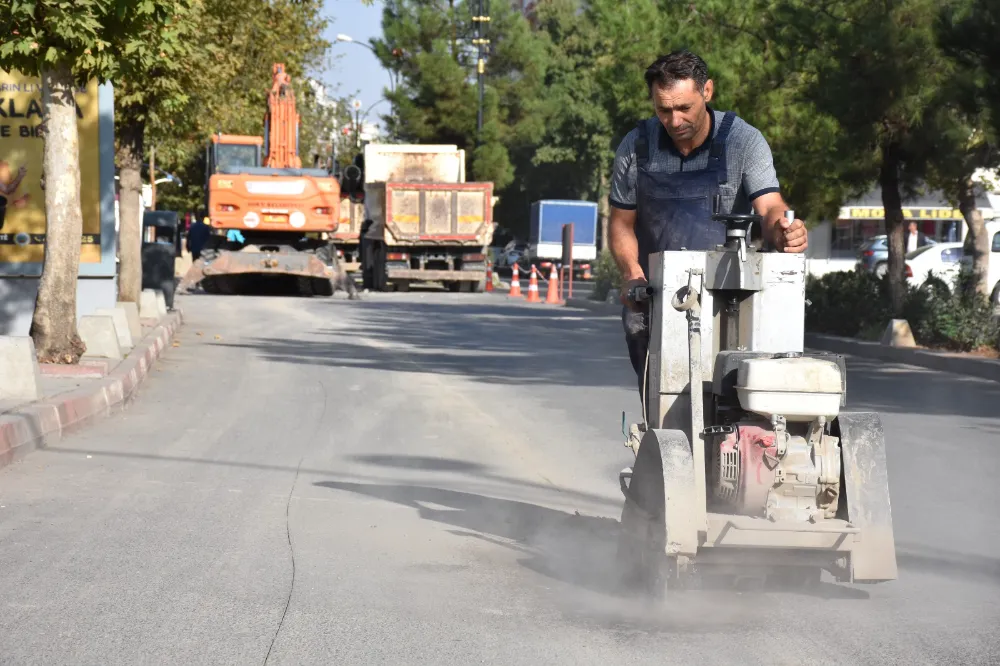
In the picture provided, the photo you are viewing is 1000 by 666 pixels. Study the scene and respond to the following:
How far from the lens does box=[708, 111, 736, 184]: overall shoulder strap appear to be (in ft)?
17.9

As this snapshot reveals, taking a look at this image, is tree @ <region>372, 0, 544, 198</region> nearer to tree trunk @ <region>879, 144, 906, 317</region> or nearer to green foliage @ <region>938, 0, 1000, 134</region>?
tree trunk @ <region>879, 144, 906, 317</region>

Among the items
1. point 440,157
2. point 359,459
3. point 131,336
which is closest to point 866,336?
point 131,336

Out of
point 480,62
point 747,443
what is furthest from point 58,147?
point 480,62

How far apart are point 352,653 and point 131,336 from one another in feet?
40.1

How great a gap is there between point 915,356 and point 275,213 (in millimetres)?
18712

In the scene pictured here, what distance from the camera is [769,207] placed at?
538 centimetres

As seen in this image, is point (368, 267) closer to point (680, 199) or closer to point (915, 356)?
point (915, 356)

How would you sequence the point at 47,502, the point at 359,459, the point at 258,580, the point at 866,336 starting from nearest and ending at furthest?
the point at 258,580 < the point at 47,502 < the point at 359,459 < the point at 866,336

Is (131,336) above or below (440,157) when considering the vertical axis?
below

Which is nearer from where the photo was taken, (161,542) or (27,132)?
(161,542)

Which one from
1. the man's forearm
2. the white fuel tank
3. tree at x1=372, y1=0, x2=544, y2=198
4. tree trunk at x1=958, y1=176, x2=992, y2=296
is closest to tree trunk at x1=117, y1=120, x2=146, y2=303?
tree trunk at x1=958, y1=176, x2=992, y2=296

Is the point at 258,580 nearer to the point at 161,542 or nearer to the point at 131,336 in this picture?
the point at 161,542

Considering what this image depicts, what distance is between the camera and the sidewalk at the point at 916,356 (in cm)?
1617

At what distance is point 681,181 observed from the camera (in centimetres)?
554
